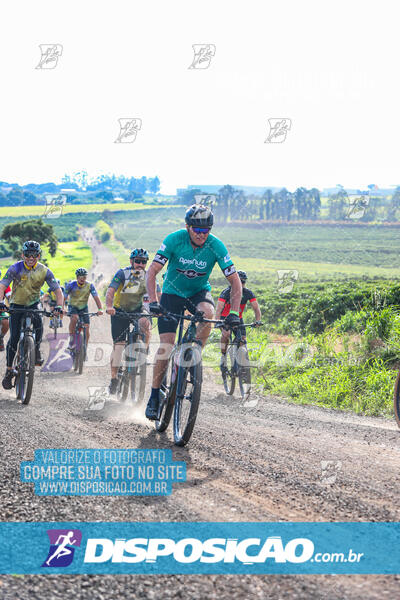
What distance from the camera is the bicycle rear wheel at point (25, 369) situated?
8867mm

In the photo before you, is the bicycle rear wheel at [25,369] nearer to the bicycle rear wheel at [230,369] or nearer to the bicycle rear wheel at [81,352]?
the bicycle rear wheel at [230,369]

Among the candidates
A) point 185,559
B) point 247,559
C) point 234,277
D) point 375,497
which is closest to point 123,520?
point 185,559

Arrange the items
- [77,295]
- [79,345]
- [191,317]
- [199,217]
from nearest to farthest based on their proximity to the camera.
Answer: [191,317] → [199,217] → [79,345] → [77,295]

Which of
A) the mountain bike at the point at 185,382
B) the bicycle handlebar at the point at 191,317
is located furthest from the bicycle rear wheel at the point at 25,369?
the bicycle handlebar at the point at 191,317

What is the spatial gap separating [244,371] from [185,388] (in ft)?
15.1

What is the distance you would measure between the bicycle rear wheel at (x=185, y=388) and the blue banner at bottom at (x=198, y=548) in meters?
2.14

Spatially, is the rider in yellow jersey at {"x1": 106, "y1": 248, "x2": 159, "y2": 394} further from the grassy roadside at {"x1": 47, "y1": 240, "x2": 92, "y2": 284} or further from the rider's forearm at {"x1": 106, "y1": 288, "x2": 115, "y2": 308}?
the grassy roadside at {"x1": 47, "y1": 240, "x2": 92, "y2": 284}

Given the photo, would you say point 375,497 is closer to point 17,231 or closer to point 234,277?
point 234,277

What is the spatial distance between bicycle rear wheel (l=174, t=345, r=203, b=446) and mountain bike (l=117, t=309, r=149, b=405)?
3.62 meters

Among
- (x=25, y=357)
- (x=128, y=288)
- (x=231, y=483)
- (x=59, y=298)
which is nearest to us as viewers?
(x=231, y=483)

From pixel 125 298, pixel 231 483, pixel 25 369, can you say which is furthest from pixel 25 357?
pixel 231 483

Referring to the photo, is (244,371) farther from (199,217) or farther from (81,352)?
(81,352)

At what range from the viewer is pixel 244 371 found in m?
10.5

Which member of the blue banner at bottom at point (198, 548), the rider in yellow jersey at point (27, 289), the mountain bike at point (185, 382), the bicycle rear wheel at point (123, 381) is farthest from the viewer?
the bicycle rear wheel at point (123, 381)
